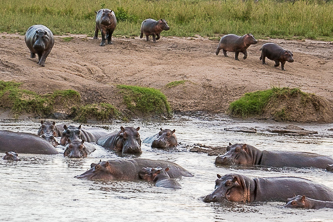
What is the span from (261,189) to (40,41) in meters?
9.55

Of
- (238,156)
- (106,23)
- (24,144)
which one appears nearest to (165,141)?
(238,156)

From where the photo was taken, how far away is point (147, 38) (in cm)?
1967

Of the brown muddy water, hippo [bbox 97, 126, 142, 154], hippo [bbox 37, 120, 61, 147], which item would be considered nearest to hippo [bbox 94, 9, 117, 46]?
hippo [bbox 37, 120, 61, 147]

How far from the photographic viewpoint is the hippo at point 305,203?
579 centimetres

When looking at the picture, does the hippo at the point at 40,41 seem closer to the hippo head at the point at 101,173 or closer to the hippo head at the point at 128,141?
the hippo head at the point at 128,141

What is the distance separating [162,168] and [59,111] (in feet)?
19.3

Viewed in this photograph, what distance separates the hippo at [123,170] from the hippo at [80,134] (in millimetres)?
2038

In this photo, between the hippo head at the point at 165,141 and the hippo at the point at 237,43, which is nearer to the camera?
the hippo head at the point at 165,141

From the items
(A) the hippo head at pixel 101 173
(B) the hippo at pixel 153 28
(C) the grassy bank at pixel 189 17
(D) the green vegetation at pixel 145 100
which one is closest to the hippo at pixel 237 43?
(B) the hippo at pixel 153 28

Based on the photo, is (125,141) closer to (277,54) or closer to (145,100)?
(145,100)

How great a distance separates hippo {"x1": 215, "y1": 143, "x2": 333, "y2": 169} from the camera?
8.27 m

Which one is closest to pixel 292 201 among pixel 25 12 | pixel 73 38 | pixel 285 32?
pixel 73 38

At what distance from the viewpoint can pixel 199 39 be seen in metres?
20.2

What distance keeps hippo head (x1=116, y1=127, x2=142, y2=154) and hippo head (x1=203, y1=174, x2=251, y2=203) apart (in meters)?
3.03
